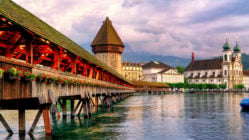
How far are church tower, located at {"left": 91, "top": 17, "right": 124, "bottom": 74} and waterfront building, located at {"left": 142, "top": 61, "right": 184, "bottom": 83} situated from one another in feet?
194

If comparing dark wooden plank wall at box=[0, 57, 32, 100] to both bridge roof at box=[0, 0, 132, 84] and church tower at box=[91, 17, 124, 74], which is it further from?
church tower at box=[91, 17, 124, 74]

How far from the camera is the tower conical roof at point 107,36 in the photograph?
407ft

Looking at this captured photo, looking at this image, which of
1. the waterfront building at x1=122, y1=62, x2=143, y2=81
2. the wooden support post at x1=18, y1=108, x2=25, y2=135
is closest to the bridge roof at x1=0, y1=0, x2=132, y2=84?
the wooden support post at x1=18, y1=108, x2=25, y2=135

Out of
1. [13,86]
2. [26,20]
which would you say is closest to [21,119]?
[13,86]

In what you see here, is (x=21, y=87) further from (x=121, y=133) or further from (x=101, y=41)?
(x=101, y=41)

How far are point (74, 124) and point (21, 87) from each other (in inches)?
491

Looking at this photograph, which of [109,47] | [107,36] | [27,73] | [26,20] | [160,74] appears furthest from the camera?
[160,74]

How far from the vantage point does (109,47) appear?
122688 mm

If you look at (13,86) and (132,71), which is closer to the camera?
(13,86)

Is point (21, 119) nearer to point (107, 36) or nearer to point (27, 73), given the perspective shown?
point (27, 73)

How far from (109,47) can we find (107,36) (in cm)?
487

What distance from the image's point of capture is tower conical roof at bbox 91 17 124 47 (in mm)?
124181

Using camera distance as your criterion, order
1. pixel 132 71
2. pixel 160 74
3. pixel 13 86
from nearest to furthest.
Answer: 1. pixel 13 86
2. pixel 160 74
3. pixel 132 71

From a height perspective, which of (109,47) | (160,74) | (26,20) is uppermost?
(109,47)
